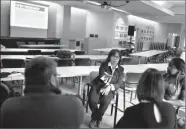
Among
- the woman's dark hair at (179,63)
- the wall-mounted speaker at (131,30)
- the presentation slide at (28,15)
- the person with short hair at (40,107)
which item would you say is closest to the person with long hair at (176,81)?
the woman's dark hair at (179,63)

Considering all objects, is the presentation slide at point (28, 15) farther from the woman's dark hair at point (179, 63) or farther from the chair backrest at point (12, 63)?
the woman's dark hair at point (179, 63)

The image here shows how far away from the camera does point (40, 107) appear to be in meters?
1.37

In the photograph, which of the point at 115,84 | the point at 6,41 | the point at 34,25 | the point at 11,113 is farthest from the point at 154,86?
the point at 34,25

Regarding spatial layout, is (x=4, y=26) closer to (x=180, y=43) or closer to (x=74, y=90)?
(x=74, y=90)

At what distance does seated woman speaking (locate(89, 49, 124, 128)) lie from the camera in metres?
3.26

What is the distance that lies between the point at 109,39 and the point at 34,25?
4812 millimetres

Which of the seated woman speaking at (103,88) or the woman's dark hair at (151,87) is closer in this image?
the woman's dark hair at (151,87)

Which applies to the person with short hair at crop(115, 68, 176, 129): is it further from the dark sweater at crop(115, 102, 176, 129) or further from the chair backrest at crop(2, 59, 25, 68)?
the chair backrest at crop(2, 59, 25, 68)

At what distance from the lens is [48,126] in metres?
1.41

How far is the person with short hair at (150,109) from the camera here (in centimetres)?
148

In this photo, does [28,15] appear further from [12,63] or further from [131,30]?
[131,30]

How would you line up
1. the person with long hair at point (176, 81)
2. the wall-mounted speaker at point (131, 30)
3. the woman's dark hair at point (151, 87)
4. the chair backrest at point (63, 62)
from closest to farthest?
the woman's dark hair at point (151, 87)
the person with long hair at point (176, 81)
the chair backrest at point (63, 62)
the wall-mounted speaker at point (131, 30)

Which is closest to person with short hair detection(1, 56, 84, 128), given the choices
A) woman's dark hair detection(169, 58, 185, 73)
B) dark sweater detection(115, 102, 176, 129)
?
dark sweater detection(115, 102, 176, 129)

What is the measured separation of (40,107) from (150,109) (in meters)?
0.79
